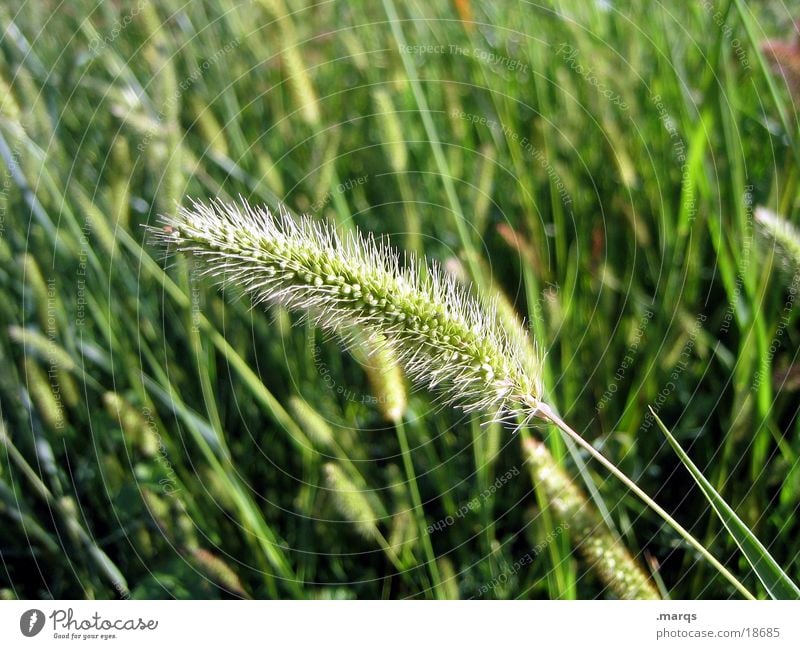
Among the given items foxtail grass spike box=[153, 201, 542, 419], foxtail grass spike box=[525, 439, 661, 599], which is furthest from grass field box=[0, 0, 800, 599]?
foxtail grass spike box=[153, 201, 542, 419]

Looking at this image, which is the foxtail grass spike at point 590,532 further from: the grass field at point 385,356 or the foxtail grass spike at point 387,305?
the foxtail grass spike at point 387,305

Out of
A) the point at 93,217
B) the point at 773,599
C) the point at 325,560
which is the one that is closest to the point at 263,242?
the point at 93,217
